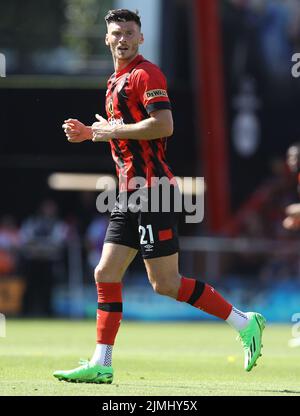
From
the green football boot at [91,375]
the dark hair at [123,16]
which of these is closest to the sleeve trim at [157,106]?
the dark hair at [123,16]

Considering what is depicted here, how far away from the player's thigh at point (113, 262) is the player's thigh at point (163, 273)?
0.19 m

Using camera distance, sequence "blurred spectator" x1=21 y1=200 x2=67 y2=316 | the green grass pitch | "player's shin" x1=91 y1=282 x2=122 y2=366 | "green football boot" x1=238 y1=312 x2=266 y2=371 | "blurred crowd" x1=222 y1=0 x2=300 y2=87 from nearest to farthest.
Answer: the green grass pitch
"player's shin" x1=91 y1=282 x2=122 y2=366
"green football boot" x1=238 y1=312 x2=266 y2=371
"blurred spectator" x1=21 y1=200 x2=67 y2=316
"blurred crowd" x1=222 y1=0 x2=300 y2=87

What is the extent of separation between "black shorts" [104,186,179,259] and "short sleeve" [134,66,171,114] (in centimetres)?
68

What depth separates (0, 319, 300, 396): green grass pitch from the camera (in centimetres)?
793

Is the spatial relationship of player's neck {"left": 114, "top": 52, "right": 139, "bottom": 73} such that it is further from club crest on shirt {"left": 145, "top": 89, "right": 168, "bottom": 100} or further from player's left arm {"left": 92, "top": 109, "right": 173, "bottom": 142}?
player's left arm {"left": 92, "top": 109, "right": 173, "bottom": 142}

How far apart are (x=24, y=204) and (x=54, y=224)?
15.8 ft

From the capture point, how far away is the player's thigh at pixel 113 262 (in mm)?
8406

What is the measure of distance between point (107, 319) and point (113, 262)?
1.44ft

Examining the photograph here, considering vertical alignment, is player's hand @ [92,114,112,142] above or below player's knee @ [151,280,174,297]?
above

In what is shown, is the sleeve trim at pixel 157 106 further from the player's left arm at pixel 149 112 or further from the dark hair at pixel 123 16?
the dark hair at pixel 123 16

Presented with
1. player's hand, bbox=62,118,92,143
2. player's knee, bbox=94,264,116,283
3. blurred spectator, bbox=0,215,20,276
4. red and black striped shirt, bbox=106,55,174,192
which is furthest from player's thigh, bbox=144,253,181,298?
blurred spectator, bbox=0,215,20,276

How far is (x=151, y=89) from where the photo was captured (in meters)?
8.16

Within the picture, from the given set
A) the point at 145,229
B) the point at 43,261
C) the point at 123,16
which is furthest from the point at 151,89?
the point at 43,261
